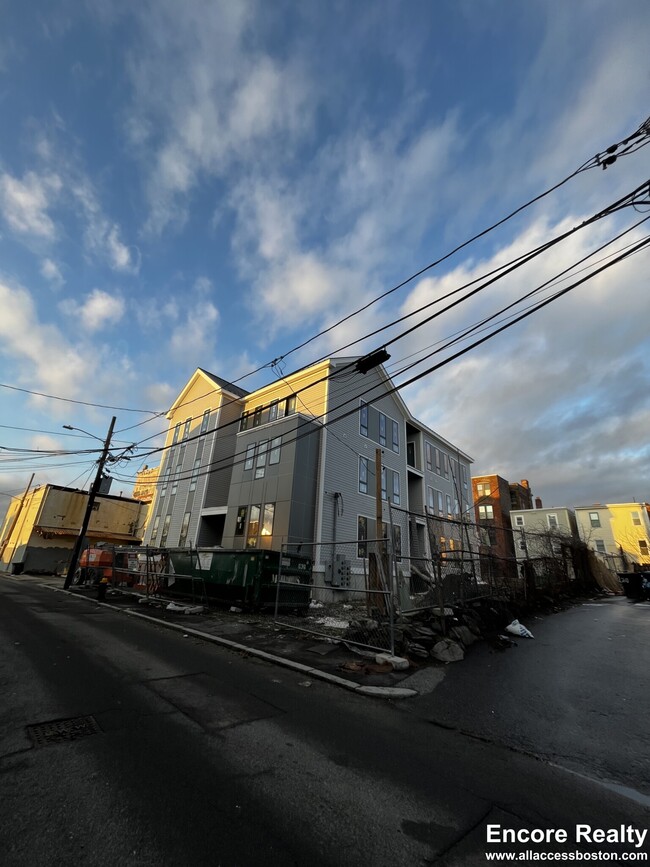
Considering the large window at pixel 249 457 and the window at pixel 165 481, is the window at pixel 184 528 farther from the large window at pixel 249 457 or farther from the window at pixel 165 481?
the large window at pixel 249 457

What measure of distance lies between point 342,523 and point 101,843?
68.0 feet

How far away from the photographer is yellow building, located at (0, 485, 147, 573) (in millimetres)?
36312

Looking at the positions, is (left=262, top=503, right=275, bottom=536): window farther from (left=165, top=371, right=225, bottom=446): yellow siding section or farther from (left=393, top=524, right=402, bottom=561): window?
(left=393, top=524, right=402, bottom=561): window

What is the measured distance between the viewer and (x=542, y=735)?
4738 millimetres

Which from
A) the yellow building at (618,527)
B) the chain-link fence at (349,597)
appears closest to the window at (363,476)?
the chain-link fence at (349,597)

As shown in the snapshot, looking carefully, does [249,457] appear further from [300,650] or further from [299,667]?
[299,667]

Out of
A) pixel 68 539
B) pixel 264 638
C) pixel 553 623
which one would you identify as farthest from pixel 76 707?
pixel 68 539

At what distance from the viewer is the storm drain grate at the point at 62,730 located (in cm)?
402

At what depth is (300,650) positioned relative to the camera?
844cm

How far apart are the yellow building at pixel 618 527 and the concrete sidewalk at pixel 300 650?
59.4 meters

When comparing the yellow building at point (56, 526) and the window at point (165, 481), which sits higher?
the window at point (165, 481)

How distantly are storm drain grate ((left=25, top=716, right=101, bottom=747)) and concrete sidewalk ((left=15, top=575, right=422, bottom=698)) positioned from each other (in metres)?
3.49

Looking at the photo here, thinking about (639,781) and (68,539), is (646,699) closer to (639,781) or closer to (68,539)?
(639,781)

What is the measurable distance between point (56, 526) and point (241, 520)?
24.7 meters
